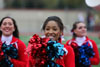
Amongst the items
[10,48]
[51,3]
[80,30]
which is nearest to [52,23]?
[10,48]

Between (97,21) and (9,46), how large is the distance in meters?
24.8

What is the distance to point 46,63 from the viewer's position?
119 inches

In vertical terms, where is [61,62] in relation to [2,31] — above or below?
below

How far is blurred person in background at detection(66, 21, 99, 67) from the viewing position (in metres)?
4.58

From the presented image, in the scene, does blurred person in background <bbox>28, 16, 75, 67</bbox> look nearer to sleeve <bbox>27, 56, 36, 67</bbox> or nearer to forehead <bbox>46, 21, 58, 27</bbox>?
forehead <bbox>46, 21, 58, 27</bbox>

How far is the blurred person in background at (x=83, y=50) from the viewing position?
458cm

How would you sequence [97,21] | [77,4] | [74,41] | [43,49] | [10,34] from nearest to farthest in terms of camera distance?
1. [43,49]
2. [10,34]
3. [74,41]
4. [97,21]
5. [77,4]

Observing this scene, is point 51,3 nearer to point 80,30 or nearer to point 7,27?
point 80,30

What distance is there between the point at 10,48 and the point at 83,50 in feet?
4.29

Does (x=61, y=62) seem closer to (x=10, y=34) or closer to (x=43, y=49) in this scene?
(x=43, y=49)

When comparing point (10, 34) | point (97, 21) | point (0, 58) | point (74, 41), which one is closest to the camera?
point (0, 58)

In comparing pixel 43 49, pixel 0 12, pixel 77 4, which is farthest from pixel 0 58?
pixel 77 4

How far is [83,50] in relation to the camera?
4645 millimetres

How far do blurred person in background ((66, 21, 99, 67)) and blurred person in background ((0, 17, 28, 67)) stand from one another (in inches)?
37.9
